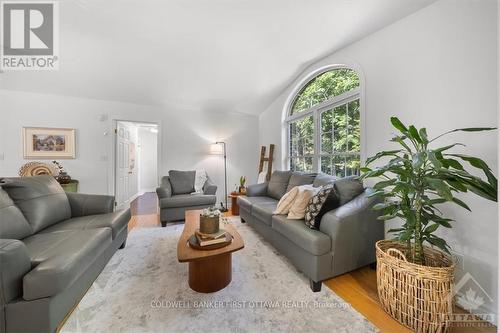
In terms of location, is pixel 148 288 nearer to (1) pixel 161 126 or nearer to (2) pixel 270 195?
(2) pixel 270 195

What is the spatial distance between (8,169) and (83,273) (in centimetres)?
360

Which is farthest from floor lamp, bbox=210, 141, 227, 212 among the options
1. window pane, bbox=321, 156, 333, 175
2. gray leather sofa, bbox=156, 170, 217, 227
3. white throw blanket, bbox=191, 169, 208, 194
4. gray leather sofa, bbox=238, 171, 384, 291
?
gray leather sofa, bbox=238, 171, 384, 291

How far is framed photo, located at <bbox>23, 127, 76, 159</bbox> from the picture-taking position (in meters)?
3.51

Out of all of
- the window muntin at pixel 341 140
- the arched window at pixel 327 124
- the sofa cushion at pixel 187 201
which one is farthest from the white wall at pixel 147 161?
the window muntin at pixel 341 140

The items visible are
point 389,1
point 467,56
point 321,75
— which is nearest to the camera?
point 467,56

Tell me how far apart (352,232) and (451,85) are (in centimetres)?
144

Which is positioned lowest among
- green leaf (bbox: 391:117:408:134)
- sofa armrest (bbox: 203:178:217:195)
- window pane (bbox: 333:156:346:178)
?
sofa armrest (bbox: 203:178:217:195)

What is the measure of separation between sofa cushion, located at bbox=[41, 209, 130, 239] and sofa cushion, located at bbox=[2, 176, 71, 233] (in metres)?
0.09

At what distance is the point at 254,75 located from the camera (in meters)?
3.36

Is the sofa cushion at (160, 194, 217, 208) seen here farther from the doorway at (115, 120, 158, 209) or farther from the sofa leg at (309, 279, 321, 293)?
the sofa leg at (309, 279, 321, 293)

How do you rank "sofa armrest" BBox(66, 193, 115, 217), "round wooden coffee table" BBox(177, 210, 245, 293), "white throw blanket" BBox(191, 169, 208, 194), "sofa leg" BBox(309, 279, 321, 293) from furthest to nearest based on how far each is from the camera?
"white throw blanket" BBox(191, 169, 208, 194), "sofa armrest" BBox(66, 193, 115, 217), "sofa leg" BBox(309, 279, 321, 293), "round wooden coffee table" BBox(177, 210, 245, 293)

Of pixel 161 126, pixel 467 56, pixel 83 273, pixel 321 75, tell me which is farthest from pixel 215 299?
pixel 161 126

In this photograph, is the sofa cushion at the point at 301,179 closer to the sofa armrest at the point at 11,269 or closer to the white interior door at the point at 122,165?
the sofa armrest at the point at 11,269

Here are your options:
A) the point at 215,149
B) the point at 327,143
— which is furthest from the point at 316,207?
the point at 215,149
